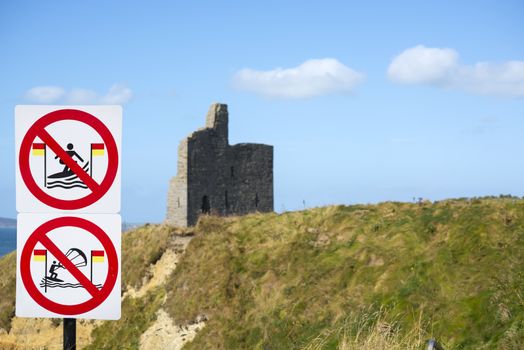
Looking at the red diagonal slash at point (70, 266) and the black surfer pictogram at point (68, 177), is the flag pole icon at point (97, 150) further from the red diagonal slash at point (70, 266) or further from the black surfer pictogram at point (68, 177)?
the red diagonal slash at point (70, 266)

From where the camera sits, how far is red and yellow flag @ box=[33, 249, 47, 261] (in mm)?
6122

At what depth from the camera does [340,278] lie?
21125mm

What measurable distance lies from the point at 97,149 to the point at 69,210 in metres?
0.56

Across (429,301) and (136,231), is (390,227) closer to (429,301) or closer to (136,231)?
(429,301)

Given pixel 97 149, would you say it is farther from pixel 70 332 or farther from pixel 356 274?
pixel 356 274

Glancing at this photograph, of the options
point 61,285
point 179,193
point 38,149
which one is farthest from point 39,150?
point 179,193

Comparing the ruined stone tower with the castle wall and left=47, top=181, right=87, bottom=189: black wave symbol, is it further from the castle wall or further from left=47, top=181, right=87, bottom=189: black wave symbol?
left=47, top=181, right=87, bottom=189: black wave symbol

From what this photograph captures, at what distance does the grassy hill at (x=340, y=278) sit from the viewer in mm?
15875

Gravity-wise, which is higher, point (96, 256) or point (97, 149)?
point (97, 149)

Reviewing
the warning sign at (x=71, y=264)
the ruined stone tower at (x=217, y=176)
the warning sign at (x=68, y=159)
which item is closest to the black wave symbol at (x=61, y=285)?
the warning sign at (x=71, y=264)

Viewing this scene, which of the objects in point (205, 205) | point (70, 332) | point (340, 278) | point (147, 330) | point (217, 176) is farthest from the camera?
point (217, 176)

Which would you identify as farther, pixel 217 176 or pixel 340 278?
pixel 217 176

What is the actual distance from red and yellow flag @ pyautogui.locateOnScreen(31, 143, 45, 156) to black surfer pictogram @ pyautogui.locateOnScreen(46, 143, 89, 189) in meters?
0.14

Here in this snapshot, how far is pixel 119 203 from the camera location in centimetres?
607
